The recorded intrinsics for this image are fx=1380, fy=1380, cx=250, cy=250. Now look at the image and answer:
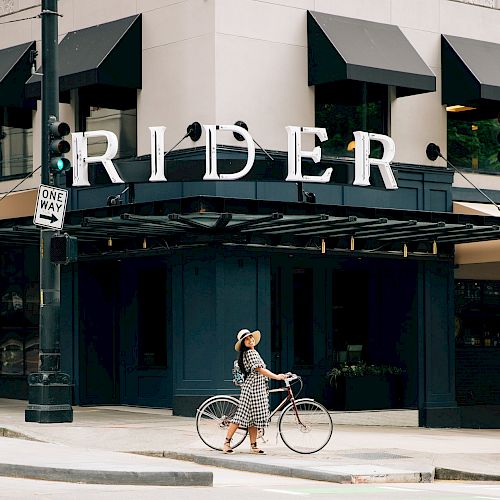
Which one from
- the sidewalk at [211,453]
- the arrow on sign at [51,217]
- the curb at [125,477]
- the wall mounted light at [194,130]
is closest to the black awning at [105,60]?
the wall mounted light at [194,130]

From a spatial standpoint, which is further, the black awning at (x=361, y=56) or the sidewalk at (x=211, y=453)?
the black awning at (x=361, y=56)

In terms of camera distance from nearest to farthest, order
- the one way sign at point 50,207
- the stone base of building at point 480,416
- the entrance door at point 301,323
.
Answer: the one way sign at point 50,207 < the entrance door at point 301,323 < the stone base of building at point 480,416

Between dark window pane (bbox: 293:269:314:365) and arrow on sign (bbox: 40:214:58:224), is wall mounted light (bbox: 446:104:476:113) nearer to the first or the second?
dark window pane (bbox: 293:269:314:365)

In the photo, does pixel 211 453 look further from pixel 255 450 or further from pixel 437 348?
pixel 437 348

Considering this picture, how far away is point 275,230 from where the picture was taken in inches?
907

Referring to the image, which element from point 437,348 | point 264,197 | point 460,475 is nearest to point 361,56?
point 264,197

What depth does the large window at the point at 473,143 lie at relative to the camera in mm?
26625

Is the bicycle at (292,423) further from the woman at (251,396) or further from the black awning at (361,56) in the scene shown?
the black awning at (361,56)

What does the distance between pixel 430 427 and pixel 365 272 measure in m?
3.32

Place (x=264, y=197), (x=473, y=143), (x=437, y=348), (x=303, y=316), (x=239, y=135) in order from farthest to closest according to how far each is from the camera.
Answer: (x=473, y=143) → (x=303, y=316) → (x=437, y=348) → (x=264, y=197) → (x=239, y=135)

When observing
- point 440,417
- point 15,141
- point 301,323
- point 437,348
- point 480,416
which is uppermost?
point 15,141

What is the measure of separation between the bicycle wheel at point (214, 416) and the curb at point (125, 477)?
258 centimetres

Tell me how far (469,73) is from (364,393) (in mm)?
6244

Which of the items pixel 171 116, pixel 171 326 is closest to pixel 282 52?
pixel 171 116
